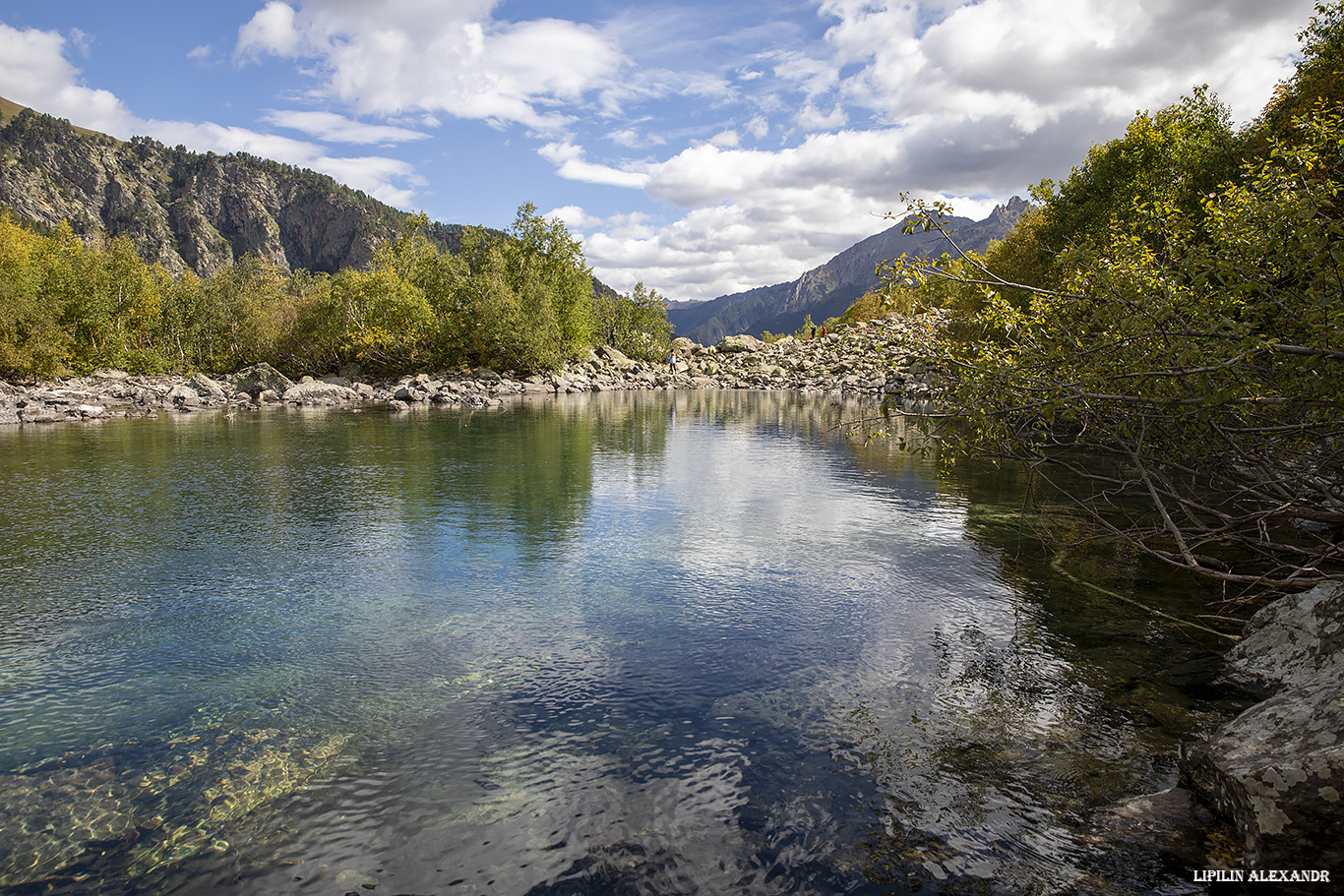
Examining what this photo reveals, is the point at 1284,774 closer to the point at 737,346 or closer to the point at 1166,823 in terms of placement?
the point at 1166,823

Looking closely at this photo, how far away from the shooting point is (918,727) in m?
9.14

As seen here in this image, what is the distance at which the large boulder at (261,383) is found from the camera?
76375 millimetres

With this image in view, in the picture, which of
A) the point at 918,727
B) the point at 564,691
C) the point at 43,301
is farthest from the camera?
the point at 43,301

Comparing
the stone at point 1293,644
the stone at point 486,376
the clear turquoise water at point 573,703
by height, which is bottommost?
the clear turquoise water at point 573,703

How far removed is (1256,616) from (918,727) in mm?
6842

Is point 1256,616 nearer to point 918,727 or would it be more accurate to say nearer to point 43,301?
point 918,727

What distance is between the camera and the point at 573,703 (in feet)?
32.1

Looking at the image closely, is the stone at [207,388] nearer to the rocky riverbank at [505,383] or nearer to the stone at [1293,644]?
the rocky riverbank at [505,383]

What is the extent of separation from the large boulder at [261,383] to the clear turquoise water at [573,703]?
61.6 meters

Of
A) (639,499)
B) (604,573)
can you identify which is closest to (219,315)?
(639,499)

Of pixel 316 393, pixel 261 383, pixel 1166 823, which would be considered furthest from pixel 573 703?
pixel 261 383

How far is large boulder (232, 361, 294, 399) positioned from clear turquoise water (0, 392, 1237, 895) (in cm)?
6159

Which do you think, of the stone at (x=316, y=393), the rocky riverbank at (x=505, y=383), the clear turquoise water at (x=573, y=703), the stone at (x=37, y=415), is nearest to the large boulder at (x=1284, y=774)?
the clear turquoise water at (x=573, y=703)

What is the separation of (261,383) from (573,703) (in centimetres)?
8394
